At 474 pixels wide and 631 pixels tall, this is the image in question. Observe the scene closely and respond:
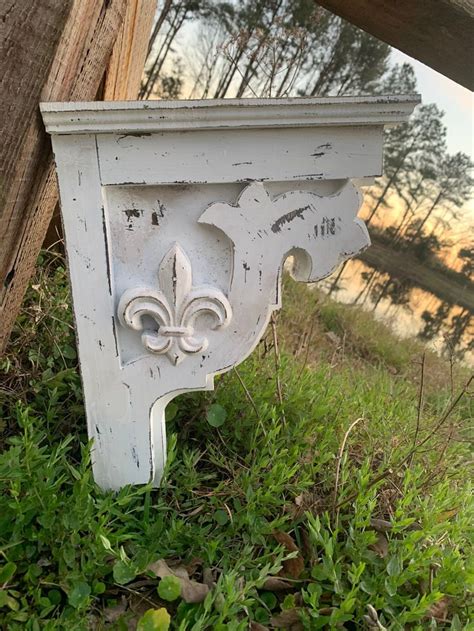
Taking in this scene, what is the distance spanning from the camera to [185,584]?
1.03 metres

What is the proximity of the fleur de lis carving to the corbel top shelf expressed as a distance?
0.85 feet

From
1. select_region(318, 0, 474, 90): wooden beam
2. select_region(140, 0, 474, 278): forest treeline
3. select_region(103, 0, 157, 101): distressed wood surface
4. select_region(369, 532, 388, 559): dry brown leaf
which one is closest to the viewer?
select_region(318, 0, 474, 90): wooden beam

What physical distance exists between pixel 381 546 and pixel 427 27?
1.12 meters

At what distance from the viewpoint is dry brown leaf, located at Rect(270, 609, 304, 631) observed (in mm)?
1030

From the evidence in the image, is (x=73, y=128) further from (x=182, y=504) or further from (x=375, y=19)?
(x=182, y=504)

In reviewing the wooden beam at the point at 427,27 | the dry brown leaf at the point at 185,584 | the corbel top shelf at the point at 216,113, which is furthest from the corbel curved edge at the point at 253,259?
the dry brown leaf at the point at 185,584

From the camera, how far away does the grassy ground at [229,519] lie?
1.00m

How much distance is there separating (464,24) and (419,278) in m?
9.01

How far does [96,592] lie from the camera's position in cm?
99

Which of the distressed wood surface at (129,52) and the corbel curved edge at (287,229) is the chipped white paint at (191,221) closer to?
the corbel curved edge at (287,229)

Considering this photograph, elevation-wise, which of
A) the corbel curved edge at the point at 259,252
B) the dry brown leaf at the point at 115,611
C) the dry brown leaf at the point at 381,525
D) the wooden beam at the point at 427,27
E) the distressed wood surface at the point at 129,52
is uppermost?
the wooden beam at the point at 427,27

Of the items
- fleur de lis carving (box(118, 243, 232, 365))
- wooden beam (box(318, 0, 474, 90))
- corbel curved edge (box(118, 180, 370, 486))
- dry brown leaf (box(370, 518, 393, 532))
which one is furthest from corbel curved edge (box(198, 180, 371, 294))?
dry brown leaf (box(370, 518, 393, 532))

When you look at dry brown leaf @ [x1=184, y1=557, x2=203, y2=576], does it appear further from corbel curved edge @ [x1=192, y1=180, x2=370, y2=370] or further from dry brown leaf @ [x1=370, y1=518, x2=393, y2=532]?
corbel curved edge @ [x1=192, y1=180, x2=370, y2=370]

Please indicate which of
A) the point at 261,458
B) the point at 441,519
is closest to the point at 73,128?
the point at 261,458
